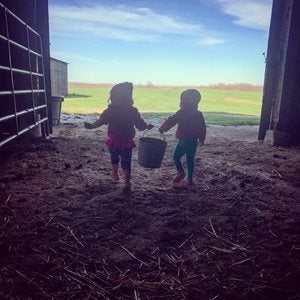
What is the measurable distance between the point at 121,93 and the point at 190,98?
0.99 m

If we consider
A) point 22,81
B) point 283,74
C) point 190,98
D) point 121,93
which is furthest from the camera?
point 283,74

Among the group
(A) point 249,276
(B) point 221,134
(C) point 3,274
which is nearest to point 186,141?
(A) point 249,276

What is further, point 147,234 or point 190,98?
point 190,98

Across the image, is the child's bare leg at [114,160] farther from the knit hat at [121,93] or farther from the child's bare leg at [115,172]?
the knit hat at [121,93]

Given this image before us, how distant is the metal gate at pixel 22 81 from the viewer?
260 inches

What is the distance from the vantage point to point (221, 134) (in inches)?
410

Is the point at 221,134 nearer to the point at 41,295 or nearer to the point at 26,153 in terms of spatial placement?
the point at 26,153

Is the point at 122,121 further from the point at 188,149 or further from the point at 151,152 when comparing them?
the point at 188,149

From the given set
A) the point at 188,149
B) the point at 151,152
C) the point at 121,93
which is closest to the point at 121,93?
the point at 121,93

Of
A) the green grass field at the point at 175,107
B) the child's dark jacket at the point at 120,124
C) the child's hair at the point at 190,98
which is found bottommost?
the green grass field at the point at 175,107

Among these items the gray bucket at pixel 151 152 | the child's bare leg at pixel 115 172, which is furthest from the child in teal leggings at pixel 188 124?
the child's bare leg at pixel 115 172

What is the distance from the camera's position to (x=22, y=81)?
7.71 metres

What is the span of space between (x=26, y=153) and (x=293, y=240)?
5.11 m

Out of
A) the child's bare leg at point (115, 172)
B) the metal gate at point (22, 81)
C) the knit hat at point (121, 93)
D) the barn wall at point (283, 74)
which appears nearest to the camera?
the knit hat at point (121, 93)
